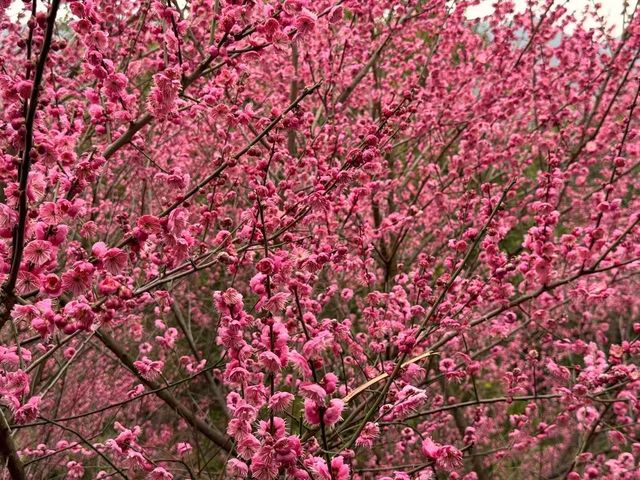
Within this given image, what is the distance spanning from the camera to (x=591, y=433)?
15.0ft

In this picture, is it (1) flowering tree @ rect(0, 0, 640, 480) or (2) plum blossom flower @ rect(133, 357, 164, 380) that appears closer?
(1) flowering tree @ rect(0, 0, 640, 480)

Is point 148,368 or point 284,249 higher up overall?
point 284,249

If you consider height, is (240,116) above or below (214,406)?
above

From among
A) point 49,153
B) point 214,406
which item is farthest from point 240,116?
point 214,406

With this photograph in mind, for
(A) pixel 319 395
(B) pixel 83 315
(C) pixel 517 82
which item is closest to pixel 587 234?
(A) pixel 319 395

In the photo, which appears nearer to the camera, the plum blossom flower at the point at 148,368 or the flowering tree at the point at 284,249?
the flowering tree at the point at 284,249

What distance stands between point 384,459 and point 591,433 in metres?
3.91

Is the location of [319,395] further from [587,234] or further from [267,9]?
[587,234]

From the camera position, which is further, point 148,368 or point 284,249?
point 284,249

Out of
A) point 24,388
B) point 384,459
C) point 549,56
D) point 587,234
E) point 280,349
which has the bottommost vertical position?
point 384,459

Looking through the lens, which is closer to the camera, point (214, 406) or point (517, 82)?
point (517, 82)

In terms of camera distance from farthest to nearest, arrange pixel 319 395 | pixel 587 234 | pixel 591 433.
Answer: pixel 591 433 → pixel 587 234 → pixel 319 395

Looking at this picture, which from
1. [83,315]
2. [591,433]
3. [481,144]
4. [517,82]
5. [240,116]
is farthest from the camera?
[517,82]

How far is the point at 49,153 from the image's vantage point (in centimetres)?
232
